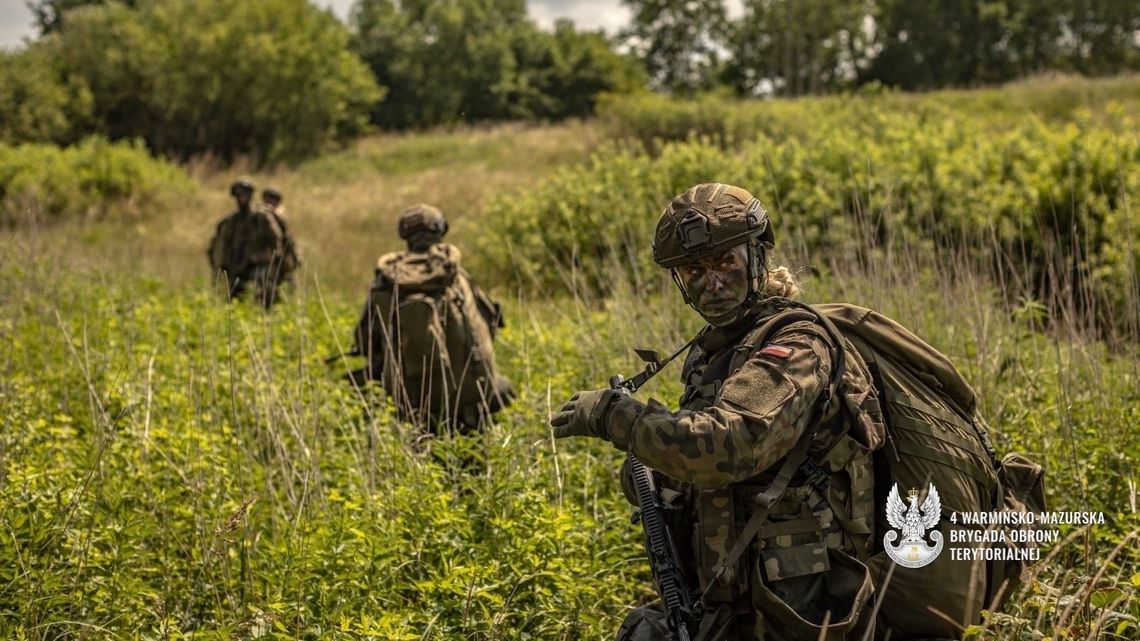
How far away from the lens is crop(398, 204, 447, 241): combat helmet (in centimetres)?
567

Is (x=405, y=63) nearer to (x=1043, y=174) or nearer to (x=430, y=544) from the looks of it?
(x=1043, y=174)

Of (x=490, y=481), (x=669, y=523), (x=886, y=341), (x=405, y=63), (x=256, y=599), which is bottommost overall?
(x=256, y=599)

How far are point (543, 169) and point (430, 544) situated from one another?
20205 mm

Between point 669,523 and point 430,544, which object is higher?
point 669,523

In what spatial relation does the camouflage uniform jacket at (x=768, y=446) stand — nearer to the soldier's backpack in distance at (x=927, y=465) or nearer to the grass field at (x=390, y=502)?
the soldier's backpack in distance at (x=927, y=465)

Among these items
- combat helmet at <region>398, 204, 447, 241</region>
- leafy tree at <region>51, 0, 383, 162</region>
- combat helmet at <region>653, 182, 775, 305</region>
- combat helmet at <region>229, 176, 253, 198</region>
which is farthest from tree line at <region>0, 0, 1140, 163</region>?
combat helmet at <region>653, 182, 775, 305</region>

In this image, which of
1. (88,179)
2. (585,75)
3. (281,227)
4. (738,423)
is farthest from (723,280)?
(585,75)

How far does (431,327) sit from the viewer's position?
5.46 metres

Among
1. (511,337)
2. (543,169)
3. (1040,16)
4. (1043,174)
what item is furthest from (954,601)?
(1040,16)

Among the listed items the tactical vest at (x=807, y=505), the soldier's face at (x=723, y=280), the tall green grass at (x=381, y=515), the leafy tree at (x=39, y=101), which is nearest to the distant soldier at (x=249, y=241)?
the tall green grass at (x=381, y=515)

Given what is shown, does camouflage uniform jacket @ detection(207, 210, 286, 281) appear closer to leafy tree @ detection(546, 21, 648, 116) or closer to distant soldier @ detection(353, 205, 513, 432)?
distant soldier @ detection(353, 205, 513, 432)

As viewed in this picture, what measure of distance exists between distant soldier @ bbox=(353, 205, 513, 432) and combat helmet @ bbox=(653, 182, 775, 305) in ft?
10.2

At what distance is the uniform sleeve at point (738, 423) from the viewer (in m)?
2.02

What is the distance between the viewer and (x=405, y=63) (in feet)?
145
